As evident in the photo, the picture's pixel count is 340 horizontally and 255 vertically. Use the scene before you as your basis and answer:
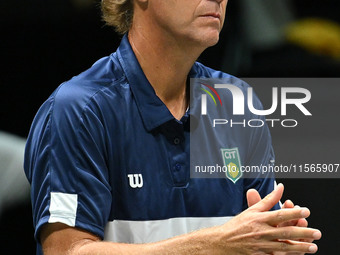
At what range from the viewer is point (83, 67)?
8.80 ft

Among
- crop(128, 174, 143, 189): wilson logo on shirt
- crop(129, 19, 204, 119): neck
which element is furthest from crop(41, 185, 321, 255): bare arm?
crop(129, 19, 204, 119): neck

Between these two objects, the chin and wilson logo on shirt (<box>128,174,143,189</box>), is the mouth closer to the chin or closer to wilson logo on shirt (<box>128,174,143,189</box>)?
the chin

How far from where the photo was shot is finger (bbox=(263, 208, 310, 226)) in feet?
5.29

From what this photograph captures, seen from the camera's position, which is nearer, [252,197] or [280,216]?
[280,216]

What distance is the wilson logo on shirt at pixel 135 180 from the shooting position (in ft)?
6.00

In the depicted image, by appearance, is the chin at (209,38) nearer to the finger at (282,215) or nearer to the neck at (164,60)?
the neck at (164,60)

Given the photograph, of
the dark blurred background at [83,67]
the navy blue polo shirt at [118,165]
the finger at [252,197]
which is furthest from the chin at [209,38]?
the dark blurred background at [83,67]

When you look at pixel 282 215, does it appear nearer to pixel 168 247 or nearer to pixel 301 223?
pixel 301 223

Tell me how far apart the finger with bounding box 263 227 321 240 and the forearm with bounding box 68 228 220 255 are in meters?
0.13

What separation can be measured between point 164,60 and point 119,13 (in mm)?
263

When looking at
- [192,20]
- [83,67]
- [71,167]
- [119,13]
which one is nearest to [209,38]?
[192,20]

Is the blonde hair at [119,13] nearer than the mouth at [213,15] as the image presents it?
No

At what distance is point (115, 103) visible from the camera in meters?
1.86

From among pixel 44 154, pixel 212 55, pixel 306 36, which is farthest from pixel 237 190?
pixel 306 36
